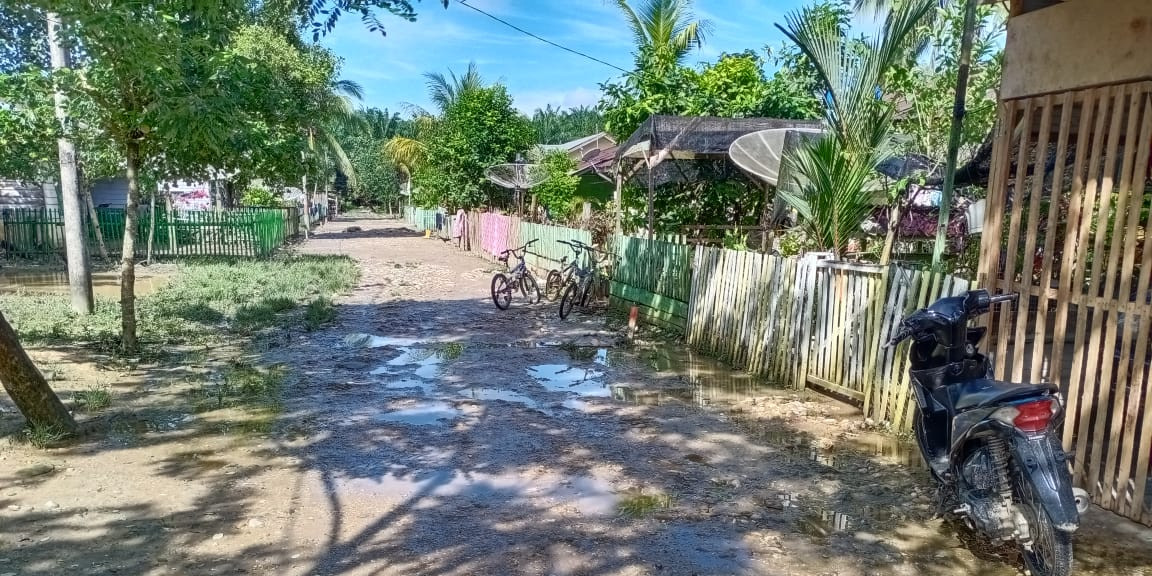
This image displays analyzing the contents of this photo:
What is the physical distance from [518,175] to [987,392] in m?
19.3

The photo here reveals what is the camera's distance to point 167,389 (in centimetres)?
654

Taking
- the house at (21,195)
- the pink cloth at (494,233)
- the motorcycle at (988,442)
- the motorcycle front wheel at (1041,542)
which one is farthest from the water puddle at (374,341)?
the house at (21,195)

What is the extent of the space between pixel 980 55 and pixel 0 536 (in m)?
9.04

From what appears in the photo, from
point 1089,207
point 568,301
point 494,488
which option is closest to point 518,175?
point 568,301

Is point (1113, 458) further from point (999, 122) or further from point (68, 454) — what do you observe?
point (68, 454)

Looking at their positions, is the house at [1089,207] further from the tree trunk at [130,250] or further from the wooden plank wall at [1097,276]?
the tree trunk at [130,250]

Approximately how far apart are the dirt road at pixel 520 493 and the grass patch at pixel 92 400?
1130 millimetres

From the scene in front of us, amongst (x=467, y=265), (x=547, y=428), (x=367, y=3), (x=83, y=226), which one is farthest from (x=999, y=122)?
(x=467, y=265)

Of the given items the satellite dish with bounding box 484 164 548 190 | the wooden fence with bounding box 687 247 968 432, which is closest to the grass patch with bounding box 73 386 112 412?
the wooden fence with bounding box 687 247 968 432

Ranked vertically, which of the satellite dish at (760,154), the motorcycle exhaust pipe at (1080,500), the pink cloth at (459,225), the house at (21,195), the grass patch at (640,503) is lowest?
the grass patch at (640,503)

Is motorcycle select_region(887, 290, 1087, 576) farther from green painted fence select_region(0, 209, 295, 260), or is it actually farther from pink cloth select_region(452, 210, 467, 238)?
pink cloth select_region(452, 210, 467, 238)

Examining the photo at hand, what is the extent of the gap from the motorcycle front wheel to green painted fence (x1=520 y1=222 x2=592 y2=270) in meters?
10.7

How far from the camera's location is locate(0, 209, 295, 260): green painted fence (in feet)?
60.3

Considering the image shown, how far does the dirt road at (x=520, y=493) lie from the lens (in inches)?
136
